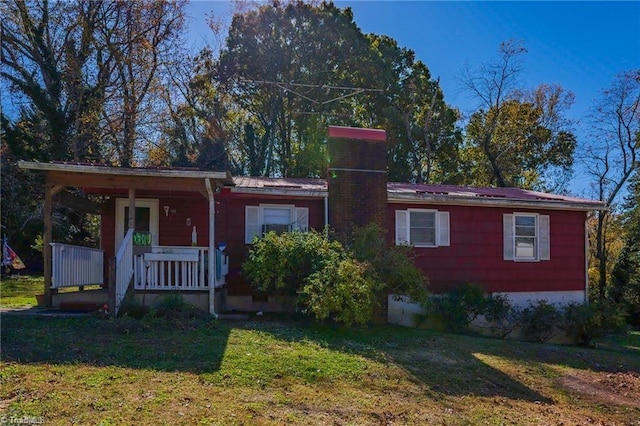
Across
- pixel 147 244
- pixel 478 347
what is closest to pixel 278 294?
pixel 147 244

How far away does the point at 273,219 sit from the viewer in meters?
12.3

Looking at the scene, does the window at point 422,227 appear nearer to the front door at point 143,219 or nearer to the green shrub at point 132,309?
the front door at point 143,219

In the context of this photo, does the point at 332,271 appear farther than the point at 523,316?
No

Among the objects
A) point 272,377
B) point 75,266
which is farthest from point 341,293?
point 75,266

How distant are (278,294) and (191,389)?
4.59 m

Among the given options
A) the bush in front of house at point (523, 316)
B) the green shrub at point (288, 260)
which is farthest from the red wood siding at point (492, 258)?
the green shrub at point (288, 260)

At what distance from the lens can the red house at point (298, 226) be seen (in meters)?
9.79

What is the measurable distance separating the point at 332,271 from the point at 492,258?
241 inches

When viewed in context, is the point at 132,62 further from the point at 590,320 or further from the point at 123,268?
the point at 590,320

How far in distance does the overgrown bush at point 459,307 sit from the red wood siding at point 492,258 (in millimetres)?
787

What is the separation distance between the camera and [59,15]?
2159 centimetres

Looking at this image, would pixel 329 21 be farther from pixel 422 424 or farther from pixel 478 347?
pixel 422 424

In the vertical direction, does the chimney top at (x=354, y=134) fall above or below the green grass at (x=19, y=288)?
above

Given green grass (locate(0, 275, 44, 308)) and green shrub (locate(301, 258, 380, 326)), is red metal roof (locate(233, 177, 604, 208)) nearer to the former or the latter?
green shrub (locate(301, 258, 380, 326))
